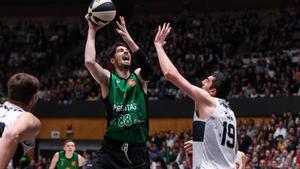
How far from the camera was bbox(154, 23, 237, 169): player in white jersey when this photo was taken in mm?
5738

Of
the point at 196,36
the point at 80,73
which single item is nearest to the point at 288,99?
the point at 196,36

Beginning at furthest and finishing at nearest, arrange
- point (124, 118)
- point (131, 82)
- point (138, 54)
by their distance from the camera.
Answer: point (131, 82) < point (138, 54) < point (124, 118)

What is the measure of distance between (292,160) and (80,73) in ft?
44.5

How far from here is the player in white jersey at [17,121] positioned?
4449 millimetres

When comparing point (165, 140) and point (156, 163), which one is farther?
point (165, 140)

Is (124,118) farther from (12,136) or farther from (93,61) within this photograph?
(12,136)

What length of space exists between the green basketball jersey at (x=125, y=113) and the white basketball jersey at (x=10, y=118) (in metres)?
2.20

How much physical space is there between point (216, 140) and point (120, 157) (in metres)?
1.57

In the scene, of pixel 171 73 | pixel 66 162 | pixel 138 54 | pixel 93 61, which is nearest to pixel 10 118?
pixel 171 73

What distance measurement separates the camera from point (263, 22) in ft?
89.6

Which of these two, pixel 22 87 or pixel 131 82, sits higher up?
pixel 131 82

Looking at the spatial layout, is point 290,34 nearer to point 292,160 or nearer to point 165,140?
point 165,140

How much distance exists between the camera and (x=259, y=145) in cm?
1722

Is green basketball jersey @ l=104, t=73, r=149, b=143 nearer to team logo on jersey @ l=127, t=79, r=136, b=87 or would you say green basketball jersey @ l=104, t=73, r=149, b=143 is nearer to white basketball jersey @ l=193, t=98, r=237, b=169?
team logo on jersey @ l=127, t=79, r=136, b=87
